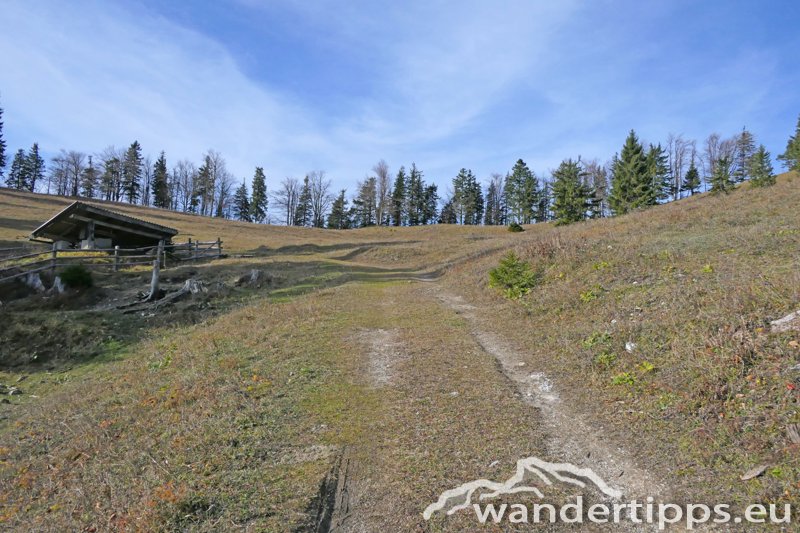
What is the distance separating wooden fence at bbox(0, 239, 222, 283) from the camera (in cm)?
1966

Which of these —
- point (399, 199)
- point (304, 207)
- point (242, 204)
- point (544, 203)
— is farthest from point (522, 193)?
point (242, 204)

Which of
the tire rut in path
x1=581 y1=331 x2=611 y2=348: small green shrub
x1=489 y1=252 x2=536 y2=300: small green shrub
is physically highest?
x1=489 y1=252 x2=536 y2=300: small green shrub

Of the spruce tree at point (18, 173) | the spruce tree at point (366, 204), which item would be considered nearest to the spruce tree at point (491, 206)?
the spruce tree at point (366, 204)

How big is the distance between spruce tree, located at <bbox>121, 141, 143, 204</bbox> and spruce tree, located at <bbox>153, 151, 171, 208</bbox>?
10.3ft

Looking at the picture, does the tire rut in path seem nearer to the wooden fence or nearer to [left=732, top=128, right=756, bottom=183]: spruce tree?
the wooden fence

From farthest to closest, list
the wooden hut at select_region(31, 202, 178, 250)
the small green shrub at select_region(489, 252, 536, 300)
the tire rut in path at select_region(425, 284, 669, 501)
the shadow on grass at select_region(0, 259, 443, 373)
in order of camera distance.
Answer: the wooden hut at select_region(31, 202, 178, 250) < the small green shrub at select_region(489, 252, 536, 300) < the shadow on grass at select_region(0, 259, 443, 373) < the tire rut in path at select_region(425, 284, 669, 501)

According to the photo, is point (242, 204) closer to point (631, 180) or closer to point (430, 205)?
point (430, 205)

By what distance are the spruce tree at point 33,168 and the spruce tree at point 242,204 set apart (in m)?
41.5

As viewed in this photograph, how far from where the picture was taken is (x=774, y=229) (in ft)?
39.5

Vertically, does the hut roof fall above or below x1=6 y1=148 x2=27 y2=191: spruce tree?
below

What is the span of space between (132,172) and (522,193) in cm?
8145

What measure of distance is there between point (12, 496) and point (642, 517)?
8.27m

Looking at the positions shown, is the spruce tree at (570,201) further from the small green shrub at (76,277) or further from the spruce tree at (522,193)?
the small green shrub at (76,277)

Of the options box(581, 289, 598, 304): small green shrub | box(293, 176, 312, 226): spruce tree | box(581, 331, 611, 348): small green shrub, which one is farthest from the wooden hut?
box(293, 176, 312, 226): spruce tree
